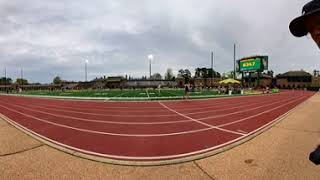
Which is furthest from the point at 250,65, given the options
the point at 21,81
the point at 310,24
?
the point at 21,81

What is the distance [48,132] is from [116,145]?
3760 millimetres

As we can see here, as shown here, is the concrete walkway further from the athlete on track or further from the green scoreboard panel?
the green scoreboard panel

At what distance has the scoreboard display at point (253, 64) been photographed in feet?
183

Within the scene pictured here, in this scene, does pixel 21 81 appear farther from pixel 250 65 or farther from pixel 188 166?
pixel 188 166

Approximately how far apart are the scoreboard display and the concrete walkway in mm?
52717

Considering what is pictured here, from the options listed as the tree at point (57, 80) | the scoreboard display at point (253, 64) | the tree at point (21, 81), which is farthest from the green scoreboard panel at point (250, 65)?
the tree at point (21, 81)

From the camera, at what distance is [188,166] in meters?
5.41

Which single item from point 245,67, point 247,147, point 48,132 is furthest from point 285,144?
point 245,67

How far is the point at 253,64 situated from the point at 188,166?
186 feet

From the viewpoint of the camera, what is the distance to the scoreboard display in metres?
55.9

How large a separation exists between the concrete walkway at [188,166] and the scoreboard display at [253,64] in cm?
5272

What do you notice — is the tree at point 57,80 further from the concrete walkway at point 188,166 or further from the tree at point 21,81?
the concrete walkway at point 188,166

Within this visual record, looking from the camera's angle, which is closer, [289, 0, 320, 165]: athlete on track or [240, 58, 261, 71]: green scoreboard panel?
[289, 0, 320, 165]: athlete on track

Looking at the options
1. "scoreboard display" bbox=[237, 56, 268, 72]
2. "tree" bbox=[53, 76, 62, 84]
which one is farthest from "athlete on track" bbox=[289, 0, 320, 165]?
"tree" bbox=[53, 76, 62, 84]
